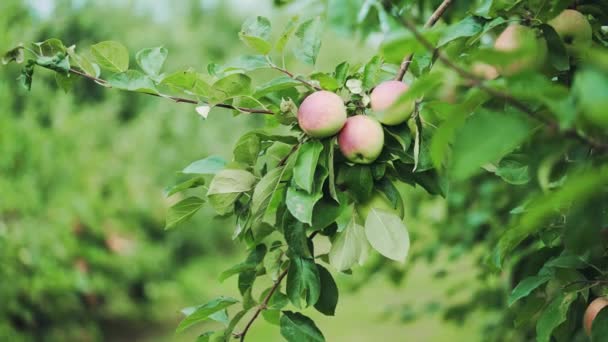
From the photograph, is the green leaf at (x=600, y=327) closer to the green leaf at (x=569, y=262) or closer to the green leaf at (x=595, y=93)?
the green leaf at (x=569, y=262)

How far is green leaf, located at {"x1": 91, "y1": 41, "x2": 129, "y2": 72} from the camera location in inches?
31.4

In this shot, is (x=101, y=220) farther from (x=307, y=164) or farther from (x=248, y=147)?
(x=307, y=164)

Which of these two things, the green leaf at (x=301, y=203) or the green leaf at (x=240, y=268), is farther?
the green leaf at (x=240, y=268)

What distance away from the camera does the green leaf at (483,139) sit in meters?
0.44

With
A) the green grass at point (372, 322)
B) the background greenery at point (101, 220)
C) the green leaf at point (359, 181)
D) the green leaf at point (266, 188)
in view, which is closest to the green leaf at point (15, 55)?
the green leaf at point (266, 188)

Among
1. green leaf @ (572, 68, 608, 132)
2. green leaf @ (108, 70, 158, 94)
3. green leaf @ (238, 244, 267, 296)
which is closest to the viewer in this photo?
green leaf @ (572, 68, 608, 132)

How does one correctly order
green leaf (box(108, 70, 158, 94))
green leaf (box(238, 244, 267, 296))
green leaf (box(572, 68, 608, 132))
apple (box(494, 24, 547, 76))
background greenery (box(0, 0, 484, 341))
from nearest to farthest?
green leaf (box(572, 68, 608, 132)), apple (box(494, 24, 547, 76)), green leaf (box(108, 70, 158, 94)), green leaf (box(238, 244, 267, 296)), background greenery (box(0, 0, 484, 341))

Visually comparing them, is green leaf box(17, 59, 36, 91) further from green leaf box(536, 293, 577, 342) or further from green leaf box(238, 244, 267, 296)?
green leaf box(536, 293, 577, 342)

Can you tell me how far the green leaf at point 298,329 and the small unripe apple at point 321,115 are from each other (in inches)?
9.9

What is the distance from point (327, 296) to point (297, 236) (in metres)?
0.11

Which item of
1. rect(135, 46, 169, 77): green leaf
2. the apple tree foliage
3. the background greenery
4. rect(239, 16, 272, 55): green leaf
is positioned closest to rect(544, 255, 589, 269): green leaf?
the apple tree foliage

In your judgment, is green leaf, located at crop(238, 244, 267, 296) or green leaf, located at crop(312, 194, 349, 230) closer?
green leaf, located at crop(312, 194, 349, 230)

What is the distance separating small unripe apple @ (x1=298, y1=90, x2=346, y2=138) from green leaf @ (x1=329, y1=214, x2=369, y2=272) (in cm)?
13

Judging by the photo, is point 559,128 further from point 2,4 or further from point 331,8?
point 2,4
